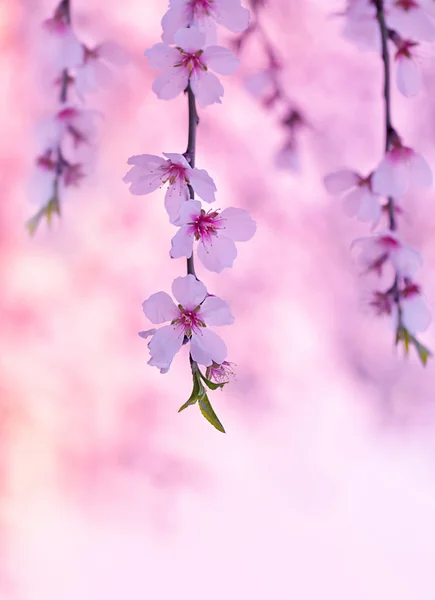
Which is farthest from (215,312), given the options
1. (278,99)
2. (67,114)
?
(278,99)

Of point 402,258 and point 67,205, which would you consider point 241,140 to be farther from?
point 402,258

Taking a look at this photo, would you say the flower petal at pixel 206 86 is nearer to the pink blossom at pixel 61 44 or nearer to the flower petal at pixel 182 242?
the flower petal at pixel 182 242

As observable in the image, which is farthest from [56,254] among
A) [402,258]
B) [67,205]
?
[402,258]

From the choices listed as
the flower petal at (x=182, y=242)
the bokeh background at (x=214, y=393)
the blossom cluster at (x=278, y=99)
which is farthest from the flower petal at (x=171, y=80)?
the bokeh background at (x=214, y=393)

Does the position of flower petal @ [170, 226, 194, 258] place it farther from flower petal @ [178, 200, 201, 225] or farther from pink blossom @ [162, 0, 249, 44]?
pink blossom @ [162, 0, 249, 44]

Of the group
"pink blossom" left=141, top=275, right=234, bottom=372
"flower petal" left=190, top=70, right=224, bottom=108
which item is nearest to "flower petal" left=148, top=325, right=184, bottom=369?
"pink blossom" left=141, top=275, right=234, bottom=372

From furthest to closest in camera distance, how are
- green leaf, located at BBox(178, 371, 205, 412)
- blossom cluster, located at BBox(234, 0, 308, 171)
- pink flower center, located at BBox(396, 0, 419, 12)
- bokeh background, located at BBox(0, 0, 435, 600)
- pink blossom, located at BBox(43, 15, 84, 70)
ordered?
bokeh background, located at BBox(0, 0, 435, 600), blossom cluster, located at BBox(234, 0, 308, 171), pink blossom, located at BBox(43, 15, 84, 70), pink flower center, located at BBox(396, 0, 419, 12), green leaf, located at BBox(178, 371, 205, 412)
